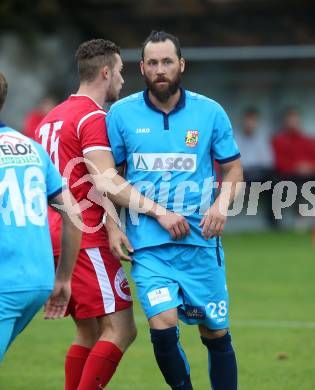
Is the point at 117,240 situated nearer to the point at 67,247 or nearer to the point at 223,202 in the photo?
the point at 223,202

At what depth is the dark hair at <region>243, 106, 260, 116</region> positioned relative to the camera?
19403mm

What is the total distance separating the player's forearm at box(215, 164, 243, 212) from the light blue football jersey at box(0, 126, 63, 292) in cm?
151

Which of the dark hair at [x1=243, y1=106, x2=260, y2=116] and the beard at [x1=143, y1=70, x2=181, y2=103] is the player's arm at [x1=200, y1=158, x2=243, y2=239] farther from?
the dark hair at [x1=243, y1=106, x2=260, y2=116]

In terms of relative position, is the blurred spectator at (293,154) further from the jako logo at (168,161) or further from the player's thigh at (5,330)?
the player's thigh at (5,330)

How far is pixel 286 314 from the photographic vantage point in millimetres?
10914

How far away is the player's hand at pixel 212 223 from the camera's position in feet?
21.4

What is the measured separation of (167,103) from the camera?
6652 millimetres

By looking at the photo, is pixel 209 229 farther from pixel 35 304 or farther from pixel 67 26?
pixel 67 26

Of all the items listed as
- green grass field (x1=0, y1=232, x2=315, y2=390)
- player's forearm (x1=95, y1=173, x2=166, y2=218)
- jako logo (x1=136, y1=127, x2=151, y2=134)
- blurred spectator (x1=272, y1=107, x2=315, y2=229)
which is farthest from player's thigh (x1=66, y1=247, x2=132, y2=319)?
blurred spectator (x1=272, y1=107, x2=315, y2=229)

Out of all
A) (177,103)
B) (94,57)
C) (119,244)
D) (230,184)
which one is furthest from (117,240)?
(94,57)

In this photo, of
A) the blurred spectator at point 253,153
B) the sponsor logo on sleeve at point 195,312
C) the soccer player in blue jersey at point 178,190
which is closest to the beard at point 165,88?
the soccer player in blue jersey at point 178,190

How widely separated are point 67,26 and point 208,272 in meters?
14.6

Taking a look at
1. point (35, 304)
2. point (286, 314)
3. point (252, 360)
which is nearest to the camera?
point (35, 304)

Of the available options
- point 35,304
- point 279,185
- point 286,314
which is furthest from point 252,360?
point 279,185
